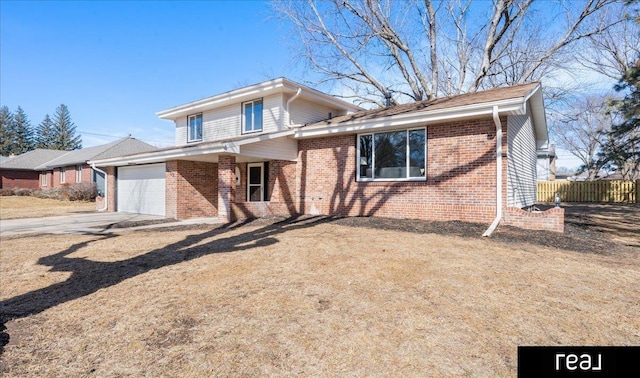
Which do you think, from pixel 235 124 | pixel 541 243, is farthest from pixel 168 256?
pixel 235 124

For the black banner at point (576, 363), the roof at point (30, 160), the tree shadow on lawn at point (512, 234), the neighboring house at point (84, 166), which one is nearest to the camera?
the black banner at point (576, 363)

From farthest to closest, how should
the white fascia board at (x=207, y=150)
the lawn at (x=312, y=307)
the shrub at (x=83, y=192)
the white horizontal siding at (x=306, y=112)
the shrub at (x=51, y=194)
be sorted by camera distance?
the shrub at (x=51, y=194)
the shrub at (x=83, y=192)
the white horizontal siding at (x=306, y=112)
the white fascia board at (x=207, y=150)
the lawn at (x=312, y=307)

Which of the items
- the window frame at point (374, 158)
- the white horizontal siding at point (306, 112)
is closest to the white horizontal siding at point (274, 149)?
the white horizontal siding at point (306, 112)

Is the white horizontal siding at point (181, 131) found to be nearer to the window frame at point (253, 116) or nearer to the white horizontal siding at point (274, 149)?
Answer: the window frame at point (253, 116)

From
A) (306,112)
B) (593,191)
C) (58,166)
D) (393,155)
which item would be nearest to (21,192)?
(58,166)

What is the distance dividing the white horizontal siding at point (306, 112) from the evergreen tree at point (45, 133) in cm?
7669

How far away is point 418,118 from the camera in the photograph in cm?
970

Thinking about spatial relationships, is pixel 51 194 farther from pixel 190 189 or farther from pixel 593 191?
pixel 593 191

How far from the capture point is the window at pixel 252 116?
46.3 ft

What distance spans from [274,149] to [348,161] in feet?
8.45

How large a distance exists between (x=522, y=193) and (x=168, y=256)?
10681mm

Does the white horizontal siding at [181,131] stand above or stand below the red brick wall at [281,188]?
above

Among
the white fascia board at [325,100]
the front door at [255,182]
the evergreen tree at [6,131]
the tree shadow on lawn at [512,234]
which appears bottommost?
the tree shadow on lawn at [512,234]

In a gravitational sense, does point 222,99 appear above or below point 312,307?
above
